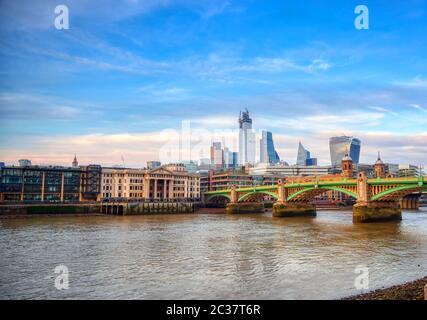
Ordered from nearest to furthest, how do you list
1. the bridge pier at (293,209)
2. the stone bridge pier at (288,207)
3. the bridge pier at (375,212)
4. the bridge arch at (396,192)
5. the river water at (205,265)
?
the river water at (205,265), the bridge arch at (396,192), the bridge pier at (375,212), the bridge pier at (293,209), the stone bridge pier at (288,207)

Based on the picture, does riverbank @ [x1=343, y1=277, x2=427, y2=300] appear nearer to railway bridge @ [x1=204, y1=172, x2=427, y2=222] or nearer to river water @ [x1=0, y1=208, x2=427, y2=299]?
river water @ [x1=0, y1=208, x2=427, y2=299]

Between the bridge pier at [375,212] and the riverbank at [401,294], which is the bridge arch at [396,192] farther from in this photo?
the riverbank at [401,294]

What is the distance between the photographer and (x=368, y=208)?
62500 millimetres

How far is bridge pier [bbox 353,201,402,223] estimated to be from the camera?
61938 millimetres

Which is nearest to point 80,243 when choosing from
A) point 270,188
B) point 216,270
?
point 216,270

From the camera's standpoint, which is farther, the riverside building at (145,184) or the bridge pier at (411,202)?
the bridge pier at (411,202)

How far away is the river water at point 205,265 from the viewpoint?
20.8m

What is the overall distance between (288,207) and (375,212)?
23004 mm

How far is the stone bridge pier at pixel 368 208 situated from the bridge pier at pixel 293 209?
67.6 ft

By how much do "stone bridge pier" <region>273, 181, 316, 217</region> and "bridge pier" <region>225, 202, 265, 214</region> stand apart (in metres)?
19.0

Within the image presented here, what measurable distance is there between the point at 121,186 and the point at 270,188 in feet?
154

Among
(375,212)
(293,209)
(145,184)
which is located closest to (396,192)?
(375,212)

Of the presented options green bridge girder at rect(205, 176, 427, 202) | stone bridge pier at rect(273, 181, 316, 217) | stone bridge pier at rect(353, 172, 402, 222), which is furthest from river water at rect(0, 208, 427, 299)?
stone bridge pier at rect(273, 181, 316, 217)

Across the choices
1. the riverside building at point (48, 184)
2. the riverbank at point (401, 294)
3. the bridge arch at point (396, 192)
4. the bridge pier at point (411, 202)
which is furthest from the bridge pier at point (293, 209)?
the riverbank at point (401, 294)
